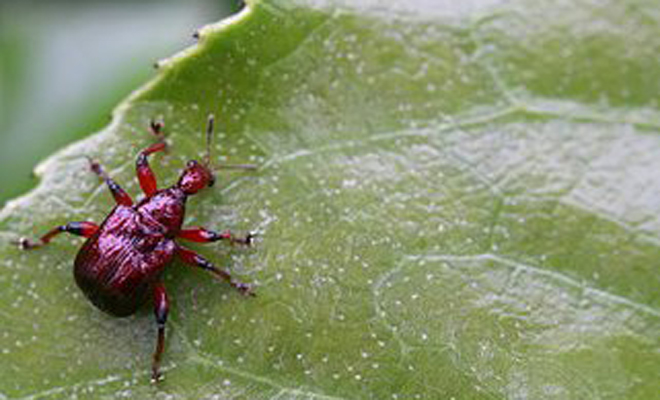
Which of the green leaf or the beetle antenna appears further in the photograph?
the beetle antenna

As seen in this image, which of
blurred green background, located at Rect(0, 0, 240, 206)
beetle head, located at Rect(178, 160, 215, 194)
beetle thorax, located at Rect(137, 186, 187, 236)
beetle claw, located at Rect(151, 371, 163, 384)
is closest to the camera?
beetle claw, located at Rect(151, 371, 163, 384)

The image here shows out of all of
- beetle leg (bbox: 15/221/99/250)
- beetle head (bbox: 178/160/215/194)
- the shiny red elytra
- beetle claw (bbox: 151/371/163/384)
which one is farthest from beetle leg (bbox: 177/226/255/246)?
beetle claw (bbox: 151/371/163/384)

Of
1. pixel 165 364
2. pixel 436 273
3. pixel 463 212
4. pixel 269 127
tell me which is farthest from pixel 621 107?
pixel 165 364

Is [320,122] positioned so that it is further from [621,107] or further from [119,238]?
[621,107]

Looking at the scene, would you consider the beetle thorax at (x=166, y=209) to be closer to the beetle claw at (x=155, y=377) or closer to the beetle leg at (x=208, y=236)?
the beetle leg at (x=208, y=236)

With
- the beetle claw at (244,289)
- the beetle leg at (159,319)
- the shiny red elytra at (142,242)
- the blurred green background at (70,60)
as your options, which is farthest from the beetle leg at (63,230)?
the blurred green background at (70,60)

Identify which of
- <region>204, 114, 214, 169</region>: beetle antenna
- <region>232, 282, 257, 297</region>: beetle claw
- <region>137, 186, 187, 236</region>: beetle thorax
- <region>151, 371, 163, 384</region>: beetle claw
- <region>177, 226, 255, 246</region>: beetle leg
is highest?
<region>204, 114, 214, 169</region>: beetle antenna

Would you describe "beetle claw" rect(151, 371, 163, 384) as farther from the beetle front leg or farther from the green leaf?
the beetle front leg
